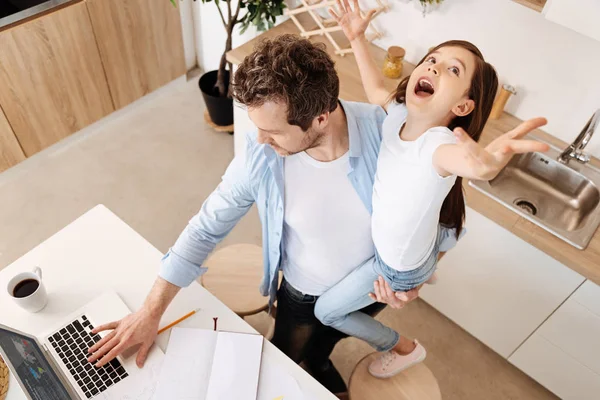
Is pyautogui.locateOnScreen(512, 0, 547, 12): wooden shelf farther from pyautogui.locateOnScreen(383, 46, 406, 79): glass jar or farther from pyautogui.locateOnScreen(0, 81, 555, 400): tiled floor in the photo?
pyautogui.locateOnScreen(0, 81, 555, 400): tiled floor

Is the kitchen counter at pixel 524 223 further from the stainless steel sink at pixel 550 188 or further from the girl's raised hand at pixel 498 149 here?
the girl's raised hand at pixel 498 149

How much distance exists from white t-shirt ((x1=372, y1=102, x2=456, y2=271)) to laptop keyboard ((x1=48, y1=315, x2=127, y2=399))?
2.51 feet

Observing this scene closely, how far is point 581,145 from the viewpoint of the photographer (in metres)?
1.86

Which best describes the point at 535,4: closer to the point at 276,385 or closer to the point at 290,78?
the point at 290,78

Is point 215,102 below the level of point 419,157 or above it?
below

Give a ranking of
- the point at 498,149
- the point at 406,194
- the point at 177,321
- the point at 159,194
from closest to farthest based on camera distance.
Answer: the point at 498,149, the point at 406,194, the point at 177,321, the point at 159,194

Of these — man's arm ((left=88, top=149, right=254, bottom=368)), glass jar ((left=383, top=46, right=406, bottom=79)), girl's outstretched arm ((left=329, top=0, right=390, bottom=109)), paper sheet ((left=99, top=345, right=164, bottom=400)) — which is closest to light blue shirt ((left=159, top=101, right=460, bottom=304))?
man's arm ((left=88, top=149, right=254, bottom=368))

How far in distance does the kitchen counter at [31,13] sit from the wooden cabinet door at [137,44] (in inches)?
6.2

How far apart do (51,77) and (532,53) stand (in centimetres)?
240

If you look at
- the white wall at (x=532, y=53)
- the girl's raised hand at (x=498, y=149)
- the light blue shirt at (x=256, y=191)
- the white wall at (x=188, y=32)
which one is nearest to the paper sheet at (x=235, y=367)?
the light blue shirt at (x=256, y=191)

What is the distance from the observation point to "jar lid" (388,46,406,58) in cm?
214

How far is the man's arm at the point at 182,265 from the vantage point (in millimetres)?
1222

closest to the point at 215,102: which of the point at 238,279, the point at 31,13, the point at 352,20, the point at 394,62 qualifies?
the point at 31,13

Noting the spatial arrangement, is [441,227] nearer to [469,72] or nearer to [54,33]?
[469,72]
